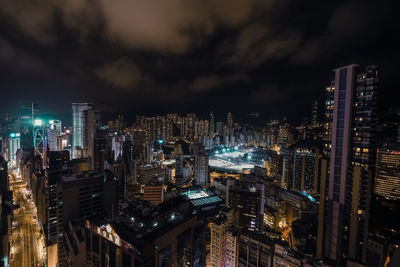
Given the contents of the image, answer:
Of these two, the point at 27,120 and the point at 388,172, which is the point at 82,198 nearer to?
the point at 388,172

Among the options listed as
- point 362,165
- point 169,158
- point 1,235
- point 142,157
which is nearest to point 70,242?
point 1,235

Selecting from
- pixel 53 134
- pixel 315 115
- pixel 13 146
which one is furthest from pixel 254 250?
pixel 13 146

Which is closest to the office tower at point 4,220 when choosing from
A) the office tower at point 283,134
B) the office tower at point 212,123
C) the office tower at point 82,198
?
the office tower at point 82,198

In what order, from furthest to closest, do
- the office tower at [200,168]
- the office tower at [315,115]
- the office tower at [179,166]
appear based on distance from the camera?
the office tower at [315,115], the office tower at [179,166], the office tower at [200,168]

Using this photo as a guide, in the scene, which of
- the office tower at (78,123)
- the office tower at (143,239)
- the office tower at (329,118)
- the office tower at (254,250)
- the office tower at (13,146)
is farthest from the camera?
the office tower at (78,123)

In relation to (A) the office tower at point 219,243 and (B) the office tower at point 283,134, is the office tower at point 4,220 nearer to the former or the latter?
(A) the office tower at point 219,243

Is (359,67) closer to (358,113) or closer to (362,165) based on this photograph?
(358,113)
